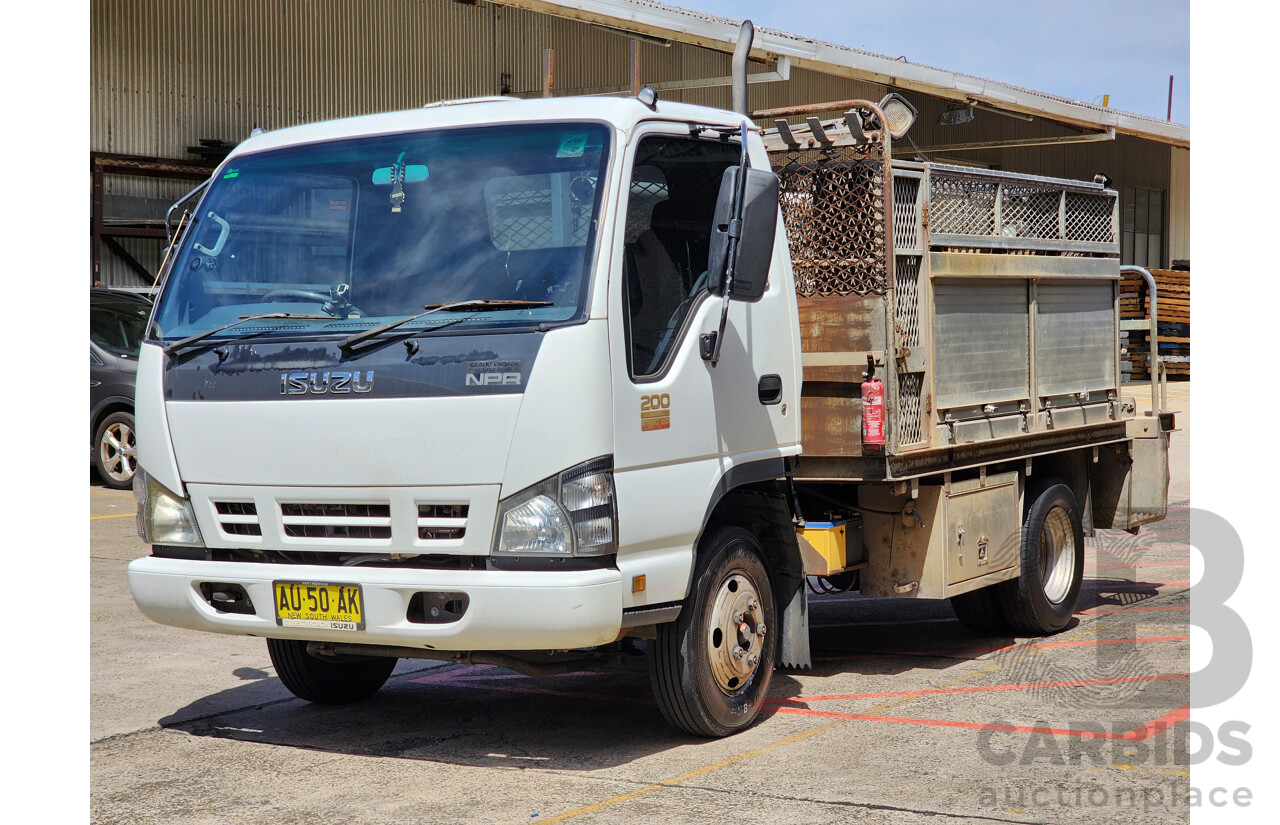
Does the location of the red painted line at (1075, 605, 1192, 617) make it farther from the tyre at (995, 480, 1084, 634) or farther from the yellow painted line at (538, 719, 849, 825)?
the yellow painted line at (538, 719, 849, 825)

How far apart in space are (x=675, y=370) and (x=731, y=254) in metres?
0.53

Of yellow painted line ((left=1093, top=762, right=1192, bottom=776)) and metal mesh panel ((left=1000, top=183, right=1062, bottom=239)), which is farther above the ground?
metal mesh panel ((left=1000, top=183, right=1062, bottom=239))

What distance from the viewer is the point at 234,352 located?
5734mm

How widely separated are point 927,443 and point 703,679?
1962 millimetres

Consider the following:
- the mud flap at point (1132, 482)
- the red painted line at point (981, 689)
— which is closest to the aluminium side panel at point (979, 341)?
the red painted line at point (981, 689)

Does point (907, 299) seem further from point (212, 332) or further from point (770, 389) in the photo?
point (212, 332)

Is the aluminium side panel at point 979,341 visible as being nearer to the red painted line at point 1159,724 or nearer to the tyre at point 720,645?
the tyre at point 720,645

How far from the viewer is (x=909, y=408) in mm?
7145

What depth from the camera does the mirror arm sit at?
5781 mm

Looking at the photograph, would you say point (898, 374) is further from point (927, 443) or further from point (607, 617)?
point (607, 617)

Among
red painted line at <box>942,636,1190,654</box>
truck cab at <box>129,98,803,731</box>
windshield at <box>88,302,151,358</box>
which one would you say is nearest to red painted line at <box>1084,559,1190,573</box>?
red painted line at <box>942,636,1190,654</box>

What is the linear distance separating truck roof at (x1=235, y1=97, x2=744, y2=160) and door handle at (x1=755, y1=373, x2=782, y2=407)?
113cm

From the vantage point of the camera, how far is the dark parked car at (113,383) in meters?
14.6
